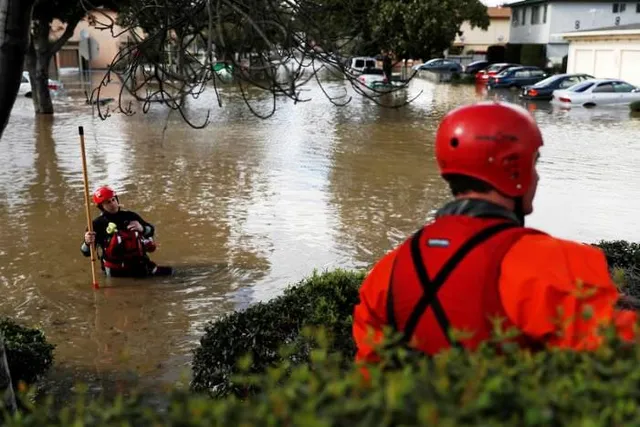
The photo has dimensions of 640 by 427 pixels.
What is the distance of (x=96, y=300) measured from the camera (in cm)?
791

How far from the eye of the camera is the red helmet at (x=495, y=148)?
7.39ft

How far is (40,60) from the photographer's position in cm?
2523

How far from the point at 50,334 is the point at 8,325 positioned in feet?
5.16

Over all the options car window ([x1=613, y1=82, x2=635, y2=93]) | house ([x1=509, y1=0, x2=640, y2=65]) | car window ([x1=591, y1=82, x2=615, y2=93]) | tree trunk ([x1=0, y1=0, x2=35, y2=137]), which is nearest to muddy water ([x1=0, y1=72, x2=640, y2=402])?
tree trunk ([x1=0, y1=0, x2=35, y2=137])

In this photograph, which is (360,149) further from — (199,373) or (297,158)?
(199,373)

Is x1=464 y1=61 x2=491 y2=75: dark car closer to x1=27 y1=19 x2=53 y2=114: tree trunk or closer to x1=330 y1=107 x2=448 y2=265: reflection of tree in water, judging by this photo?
x1=330 y1=107 x2=448 y2=265: reflection of tree in water

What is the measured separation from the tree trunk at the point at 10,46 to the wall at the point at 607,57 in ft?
112

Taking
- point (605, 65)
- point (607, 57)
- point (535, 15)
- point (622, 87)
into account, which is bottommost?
point (622, 87)

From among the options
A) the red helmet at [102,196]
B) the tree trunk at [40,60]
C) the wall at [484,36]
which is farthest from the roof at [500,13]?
the red helmet at [102,196]

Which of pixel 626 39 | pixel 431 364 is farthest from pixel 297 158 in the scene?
pixel 626 39

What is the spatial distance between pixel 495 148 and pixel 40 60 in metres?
25.6

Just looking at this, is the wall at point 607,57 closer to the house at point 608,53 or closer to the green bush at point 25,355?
the house at point 608,53

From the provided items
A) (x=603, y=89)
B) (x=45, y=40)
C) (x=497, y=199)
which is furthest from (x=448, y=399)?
(x=603, y=89)

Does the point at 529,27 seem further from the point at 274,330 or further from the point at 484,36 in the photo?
the point at 274,330
